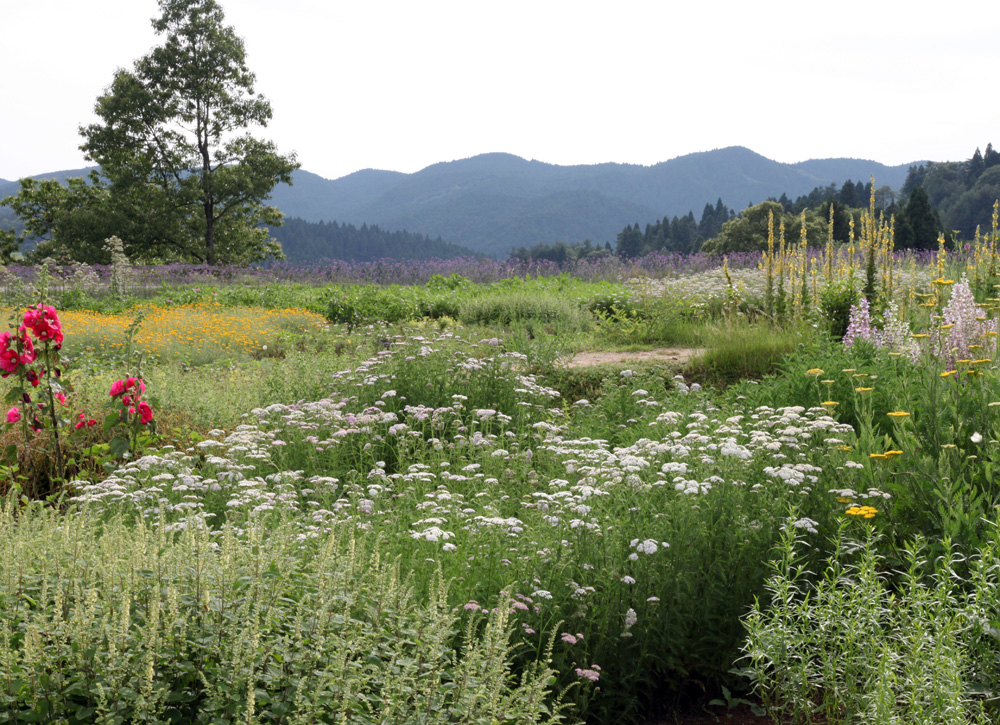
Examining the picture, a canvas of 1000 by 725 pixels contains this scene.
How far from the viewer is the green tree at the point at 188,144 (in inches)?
1252

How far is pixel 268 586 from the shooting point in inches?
86.1

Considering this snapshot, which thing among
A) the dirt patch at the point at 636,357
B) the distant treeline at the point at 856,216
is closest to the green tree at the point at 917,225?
the distant treeline at the point at 856,216

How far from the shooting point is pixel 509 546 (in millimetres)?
3432

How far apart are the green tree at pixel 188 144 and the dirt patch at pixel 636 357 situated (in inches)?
1030

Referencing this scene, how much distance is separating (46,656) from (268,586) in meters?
0.60

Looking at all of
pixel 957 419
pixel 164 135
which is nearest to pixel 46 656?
pixel 957 419

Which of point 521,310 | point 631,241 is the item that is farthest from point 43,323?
point 631,241

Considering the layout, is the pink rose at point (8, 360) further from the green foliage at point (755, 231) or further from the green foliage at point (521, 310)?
the green foliage at point (755, 231)

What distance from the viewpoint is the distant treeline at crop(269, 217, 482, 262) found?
81.5 m

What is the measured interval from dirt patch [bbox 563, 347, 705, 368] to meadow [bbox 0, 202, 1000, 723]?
744mm

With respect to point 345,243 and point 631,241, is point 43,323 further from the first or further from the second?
point 345,243

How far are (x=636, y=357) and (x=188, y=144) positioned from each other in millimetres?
30671

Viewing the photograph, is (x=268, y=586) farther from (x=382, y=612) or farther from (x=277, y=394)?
(x=277, y=394)

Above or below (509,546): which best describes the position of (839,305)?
above
